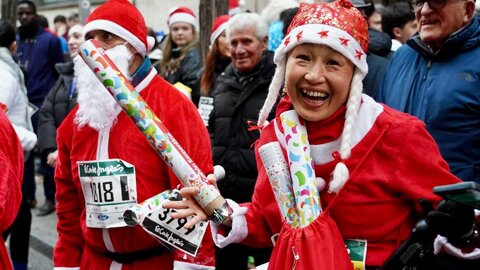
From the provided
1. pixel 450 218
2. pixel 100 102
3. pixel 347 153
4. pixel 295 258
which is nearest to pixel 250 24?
pixel 100 102

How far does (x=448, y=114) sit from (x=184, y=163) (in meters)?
1.41

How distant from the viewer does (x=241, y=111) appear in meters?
4.66

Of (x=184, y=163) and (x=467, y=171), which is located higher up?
(x=184, y=163)

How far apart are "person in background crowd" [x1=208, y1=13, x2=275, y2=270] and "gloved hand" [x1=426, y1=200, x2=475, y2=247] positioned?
271 centimetres

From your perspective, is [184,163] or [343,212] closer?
[343,212]

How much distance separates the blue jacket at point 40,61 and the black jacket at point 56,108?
11.0 ft

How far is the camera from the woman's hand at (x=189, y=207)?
240 cm

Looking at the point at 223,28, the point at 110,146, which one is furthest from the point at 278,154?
the point at 223,28

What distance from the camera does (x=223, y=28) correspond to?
5859 millimetres

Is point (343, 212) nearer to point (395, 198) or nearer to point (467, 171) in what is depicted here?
point (395, 198)

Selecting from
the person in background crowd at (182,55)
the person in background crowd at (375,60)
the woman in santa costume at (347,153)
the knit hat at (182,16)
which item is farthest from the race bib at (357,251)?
the knit hat at (182,16)

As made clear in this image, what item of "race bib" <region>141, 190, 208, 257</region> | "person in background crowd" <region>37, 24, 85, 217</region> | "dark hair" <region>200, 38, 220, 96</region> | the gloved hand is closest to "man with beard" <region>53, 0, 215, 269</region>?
"race bib" <region>141, 190, 208, 257</region>

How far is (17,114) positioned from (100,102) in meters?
2.37

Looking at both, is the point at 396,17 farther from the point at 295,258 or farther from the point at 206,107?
the point at 295,258
